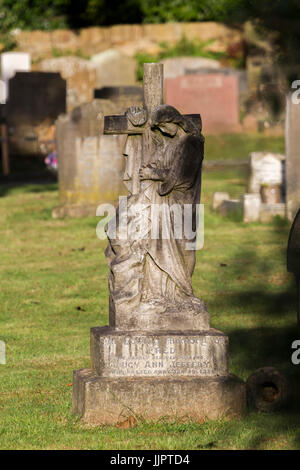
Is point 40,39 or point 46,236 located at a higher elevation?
point 40,39

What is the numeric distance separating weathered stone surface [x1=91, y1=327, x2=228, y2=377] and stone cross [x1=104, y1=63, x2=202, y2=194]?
1.20 metres

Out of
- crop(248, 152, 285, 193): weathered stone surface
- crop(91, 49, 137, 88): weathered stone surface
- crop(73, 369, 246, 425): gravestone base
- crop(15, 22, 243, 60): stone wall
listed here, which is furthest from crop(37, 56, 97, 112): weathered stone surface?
crop(73, 369, 246, 425): gravestone base

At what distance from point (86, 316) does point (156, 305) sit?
3.50 meters

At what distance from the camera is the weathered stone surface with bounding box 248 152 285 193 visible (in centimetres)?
1593

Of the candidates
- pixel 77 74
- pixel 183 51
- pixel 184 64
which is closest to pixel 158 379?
pixel 77 74

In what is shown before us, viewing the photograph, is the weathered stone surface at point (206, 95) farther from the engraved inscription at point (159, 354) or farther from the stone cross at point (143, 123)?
the engraved inscription at point (159, 354)

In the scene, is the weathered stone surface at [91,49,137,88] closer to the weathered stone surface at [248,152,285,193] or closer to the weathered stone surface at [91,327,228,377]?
the weathered stone surface at [248,152,285,193]

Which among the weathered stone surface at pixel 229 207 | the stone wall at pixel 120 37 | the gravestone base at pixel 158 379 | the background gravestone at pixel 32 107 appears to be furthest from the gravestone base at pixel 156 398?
the stone wall at pixel 120 37

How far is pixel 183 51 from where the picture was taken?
44844 mm

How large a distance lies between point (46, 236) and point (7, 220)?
5.55ft

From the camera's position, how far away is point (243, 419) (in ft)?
22.5

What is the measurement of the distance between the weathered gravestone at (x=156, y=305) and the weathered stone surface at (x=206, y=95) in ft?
83.2

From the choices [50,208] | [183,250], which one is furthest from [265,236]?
[183,250]

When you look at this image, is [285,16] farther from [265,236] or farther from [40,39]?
[40,39]
